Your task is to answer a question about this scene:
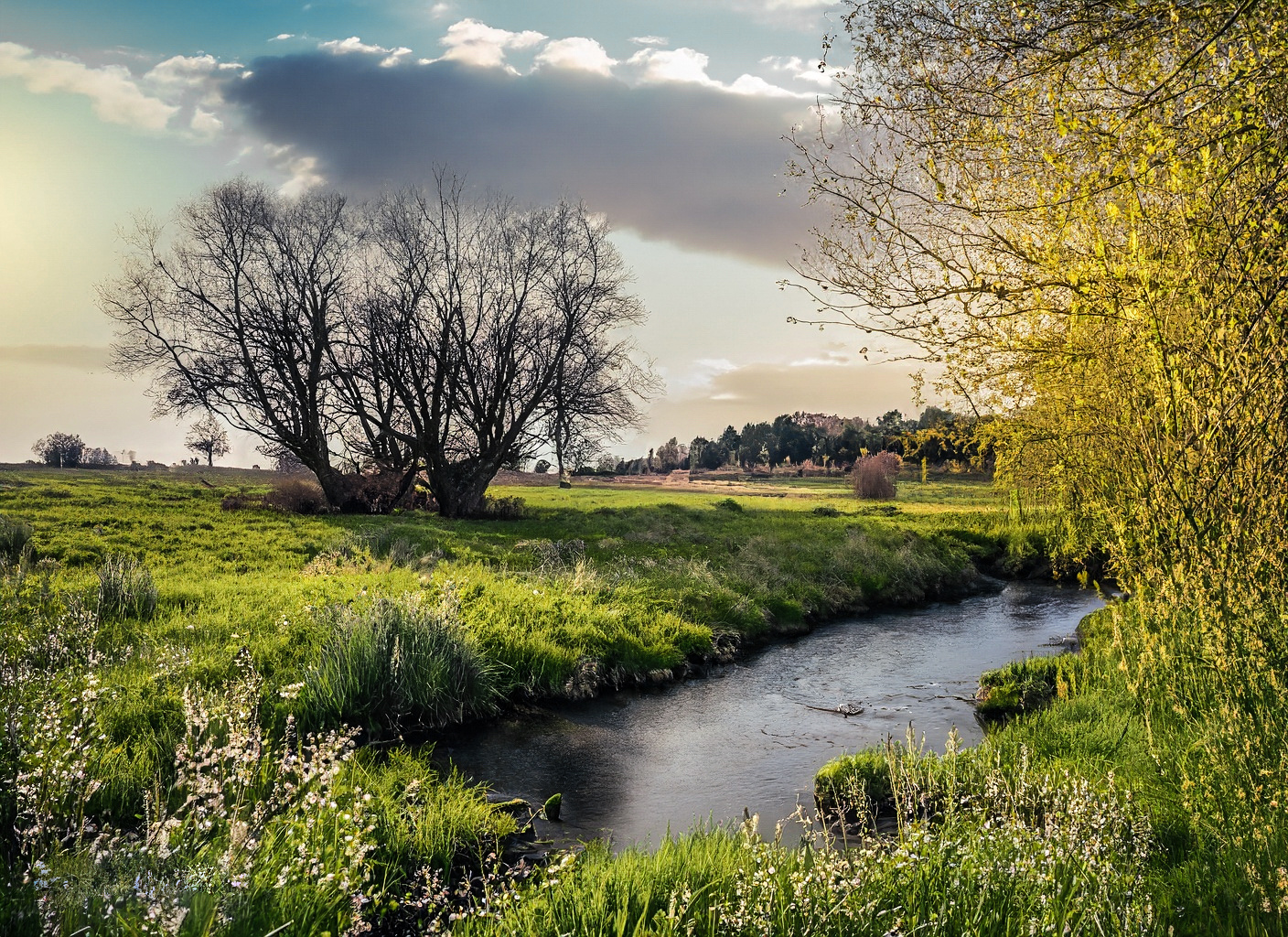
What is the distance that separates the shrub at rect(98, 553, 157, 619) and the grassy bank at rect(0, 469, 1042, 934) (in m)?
0.05

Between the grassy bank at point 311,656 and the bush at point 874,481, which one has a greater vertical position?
the bush at point 874,481

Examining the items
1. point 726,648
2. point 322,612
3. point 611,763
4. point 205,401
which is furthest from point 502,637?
point 205,401

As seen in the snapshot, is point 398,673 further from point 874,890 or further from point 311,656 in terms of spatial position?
point 874,890

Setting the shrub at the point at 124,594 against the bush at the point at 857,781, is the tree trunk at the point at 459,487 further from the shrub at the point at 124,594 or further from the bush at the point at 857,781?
the bush at the point at 857,781

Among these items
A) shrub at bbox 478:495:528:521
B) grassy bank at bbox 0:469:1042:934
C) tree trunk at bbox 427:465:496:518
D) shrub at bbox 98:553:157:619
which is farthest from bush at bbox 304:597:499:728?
tree trunk at bbox 427:465:496:518

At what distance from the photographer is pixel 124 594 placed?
12961 mm

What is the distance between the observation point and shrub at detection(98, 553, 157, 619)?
12.6m

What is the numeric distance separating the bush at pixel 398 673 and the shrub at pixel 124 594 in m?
3.90

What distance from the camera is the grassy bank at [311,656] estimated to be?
4.70 metres

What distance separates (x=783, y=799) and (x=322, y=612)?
792 centimetres

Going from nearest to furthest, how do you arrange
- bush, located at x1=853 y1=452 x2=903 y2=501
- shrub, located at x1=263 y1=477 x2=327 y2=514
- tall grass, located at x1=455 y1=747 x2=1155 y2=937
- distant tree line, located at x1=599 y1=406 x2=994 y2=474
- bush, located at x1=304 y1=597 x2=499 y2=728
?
1. tall grass, located at x1=455 y1=747 x2=1155 y2=937
2. bush, located at x1=304 y1=597 x2=499 y2=728
3. shrub, located at x1=263 y1=477 x2=327 y2=514
4. bush, located at x1=853 y1=452 x2=903 y2=501
5. distant tree line, located at x1=599 y1=406 x2=994 y2=474

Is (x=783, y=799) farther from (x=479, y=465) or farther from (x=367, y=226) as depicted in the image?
(x=367, y=226)

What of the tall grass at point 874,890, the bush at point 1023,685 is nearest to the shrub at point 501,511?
the bush at point 1023,685

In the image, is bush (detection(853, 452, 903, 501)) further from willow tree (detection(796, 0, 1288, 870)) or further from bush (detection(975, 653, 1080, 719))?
willow tree (detection(796, 0, 1288, 870))
